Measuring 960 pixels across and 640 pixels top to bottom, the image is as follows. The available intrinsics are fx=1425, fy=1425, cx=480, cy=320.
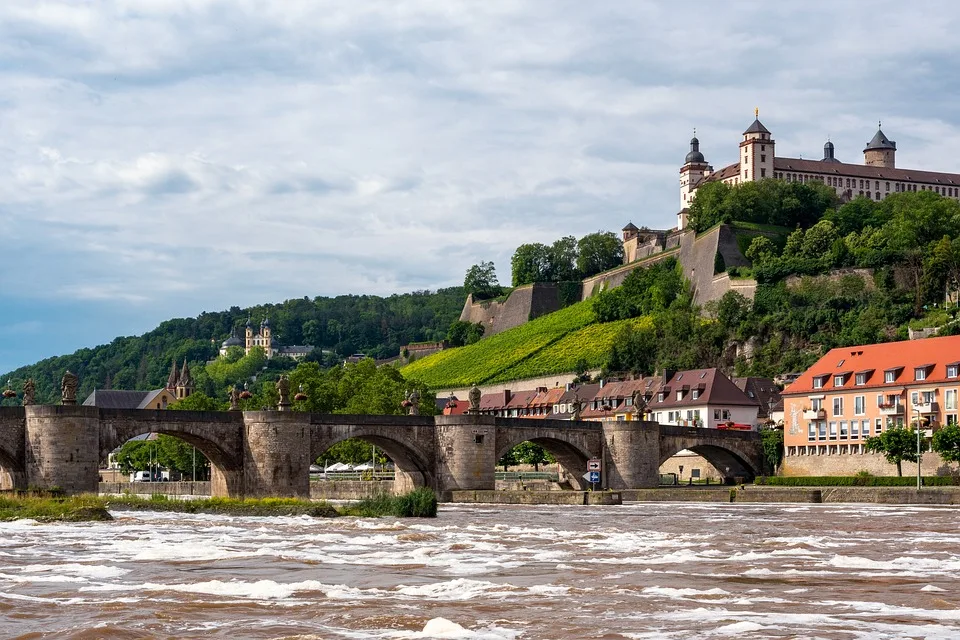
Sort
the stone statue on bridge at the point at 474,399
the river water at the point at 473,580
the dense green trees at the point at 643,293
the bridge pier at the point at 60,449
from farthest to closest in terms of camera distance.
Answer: the dense green trees at the point at 643,293, the stone statue on bridge at the point at 474,399, the bridge pier at the point at 60,449, the river water at the point at 473,580

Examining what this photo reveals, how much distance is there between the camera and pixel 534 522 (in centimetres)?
5338

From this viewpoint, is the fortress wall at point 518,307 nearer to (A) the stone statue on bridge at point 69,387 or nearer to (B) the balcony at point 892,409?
(B) the balcony at point 892,409

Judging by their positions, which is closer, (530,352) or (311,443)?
(311,443)

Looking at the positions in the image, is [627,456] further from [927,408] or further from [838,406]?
[927,408]

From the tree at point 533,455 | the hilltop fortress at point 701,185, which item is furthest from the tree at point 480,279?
the tree at point 533,455

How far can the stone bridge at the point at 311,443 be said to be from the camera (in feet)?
211

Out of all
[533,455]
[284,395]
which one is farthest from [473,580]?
[533,455]

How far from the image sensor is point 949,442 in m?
76.8

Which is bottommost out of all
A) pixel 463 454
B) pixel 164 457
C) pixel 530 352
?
pixel 164 457

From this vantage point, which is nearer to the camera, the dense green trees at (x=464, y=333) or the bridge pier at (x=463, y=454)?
the bridge pier at (x=463, y=454)

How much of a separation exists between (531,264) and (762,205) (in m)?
35.6

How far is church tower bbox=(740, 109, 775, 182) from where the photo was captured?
16988cm

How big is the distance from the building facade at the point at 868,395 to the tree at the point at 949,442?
2.07 metres

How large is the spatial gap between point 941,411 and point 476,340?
9910 cm
